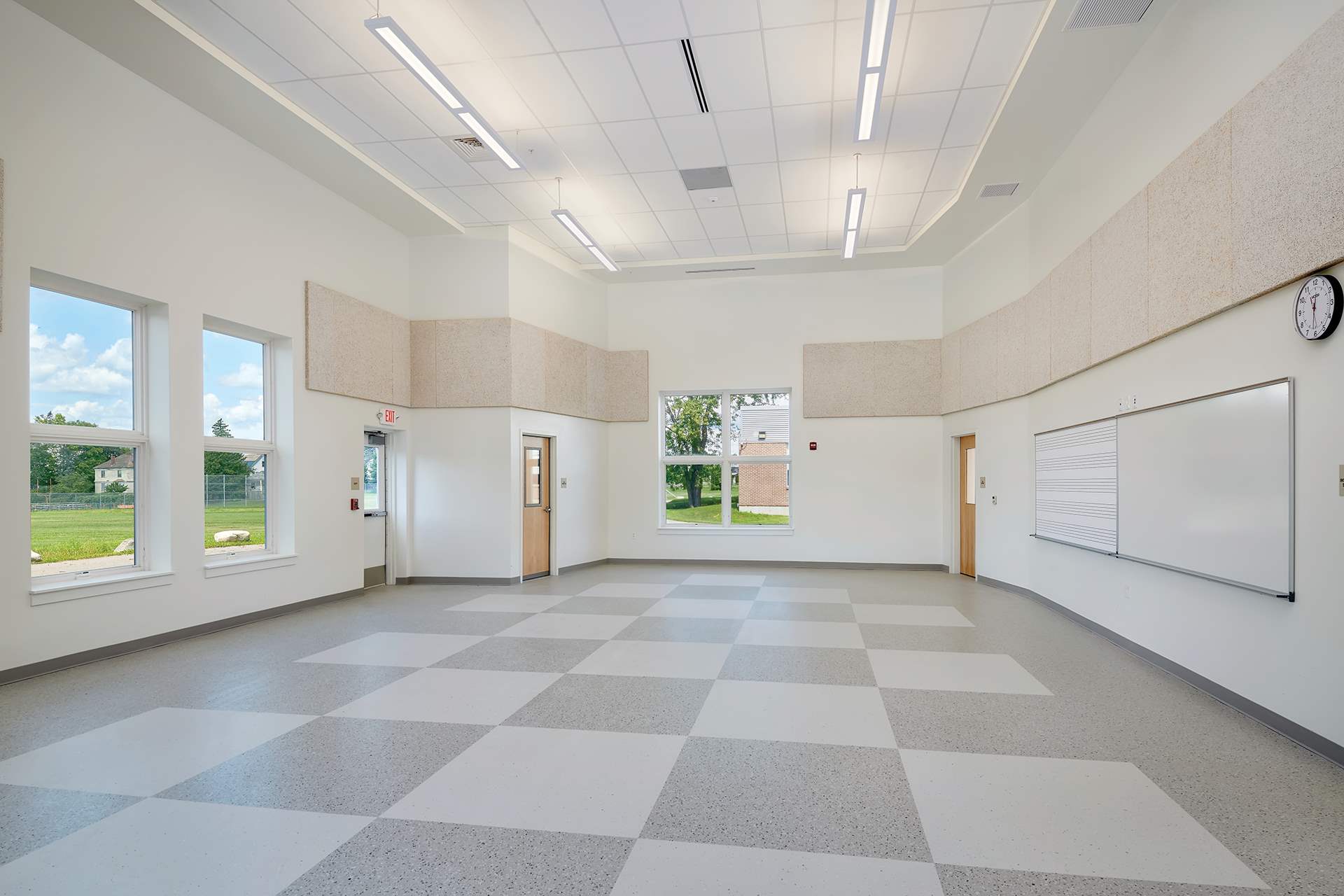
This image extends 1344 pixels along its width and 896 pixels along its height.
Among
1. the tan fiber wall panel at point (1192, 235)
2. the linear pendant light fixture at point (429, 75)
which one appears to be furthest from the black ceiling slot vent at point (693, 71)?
the tan fiber wall panel at point (1192, 235)

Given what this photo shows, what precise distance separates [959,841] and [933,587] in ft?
20.7

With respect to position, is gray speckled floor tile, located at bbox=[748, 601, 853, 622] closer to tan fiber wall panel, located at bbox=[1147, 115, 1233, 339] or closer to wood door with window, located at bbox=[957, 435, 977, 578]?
wood door with window, located at bbox=[957, 435, 977, 578]

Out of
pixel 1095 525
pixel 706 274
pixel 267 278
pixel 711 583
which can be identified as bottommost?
pixel 711 583

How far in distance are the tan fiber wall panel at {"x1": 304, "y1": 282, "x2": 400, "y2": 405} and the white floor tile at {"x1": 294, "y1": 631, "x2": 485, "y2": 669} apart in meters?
2.80

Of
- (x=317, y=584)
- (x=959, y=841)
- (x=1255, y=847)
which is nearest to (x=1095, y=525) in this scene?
(x=1255, y=847)

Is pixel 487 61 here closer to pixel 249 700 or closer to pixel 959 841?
pixel 249 700

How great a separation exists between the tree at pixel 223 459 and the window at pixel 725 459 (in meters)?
5.74

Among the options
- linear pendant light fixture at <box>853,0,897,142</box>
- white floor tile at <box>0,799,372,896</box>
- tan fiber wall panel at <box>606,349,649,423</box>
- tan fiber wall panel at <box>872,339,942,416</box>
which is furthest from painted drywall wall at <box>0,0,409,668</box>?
tan fiber wall panel at <box>872,339,942,416</box>

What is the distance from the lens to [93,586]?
5.02 metres

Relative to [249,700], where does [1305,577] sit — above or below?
above

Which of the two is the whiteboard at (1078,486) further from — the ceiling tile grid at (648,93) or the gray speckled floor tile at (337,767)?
the gray speckled floor tile at (337,767)

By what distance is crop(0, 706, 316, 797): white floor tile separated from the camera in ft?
10.3

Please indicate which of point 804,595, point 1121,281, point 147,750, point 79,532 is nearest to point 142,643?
point 79,532

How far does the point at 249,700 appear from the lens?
14.0ft
